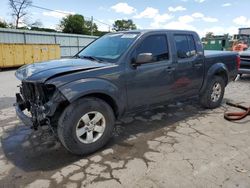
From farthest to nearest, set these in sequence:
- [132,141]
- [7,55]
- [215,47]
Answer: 1. [215,47]
2. [7,55]
3. [132,141]

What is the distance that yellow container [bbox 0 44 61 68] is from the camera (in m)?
15.8

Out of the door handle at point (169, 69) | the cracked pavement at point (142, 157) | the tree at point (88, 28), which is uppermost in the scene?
the tree at point (88, 28)

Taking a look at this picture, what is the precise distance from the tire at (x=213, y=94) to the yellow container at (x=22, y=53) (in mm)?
13811

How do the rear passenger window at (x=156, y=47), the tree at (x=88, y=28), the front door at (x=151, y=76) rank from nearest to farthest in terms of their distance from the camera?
1. the front door at (x=151, y=76)
2. the rear passenger window at (x=156, y=47)
3. the tree at (x=88, y=28)

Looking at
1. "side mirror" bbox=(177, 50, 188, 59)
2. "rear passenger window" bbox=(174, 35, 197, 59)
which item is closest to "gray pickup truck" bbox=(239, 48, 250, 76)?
"rear passenger window" bbox=(174, 35, 197, 59)

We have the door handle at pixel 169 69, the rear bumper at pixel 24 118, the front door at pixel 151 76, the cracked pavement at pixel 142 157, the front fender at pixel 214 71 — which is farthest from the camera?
the front fender at pixel 214 71

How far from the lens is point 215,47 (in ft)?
85.5

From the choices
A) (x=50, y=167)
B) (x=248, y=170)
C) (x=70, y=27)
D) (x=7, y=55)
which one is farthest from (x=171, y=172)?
(x=70, y=27)

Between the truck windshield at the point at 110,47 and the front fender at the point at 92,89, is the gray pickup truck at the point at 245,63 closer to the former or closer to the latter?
the truck windshield at the point at 110,47

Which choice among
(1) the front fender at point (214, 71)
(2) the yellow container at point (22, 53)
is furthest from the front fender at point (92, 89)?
(2) the yellow container at point (22, 53)

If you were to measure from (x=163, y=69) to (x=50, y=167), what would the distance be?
2.52 m

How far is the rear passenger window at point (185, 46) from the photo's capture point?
4.98 metres

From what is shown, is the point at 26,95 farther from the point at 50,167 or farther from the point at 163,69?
the point at 163,69

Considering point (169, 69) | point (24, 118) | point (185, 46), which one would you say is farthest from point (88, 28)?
point (24, 118)
